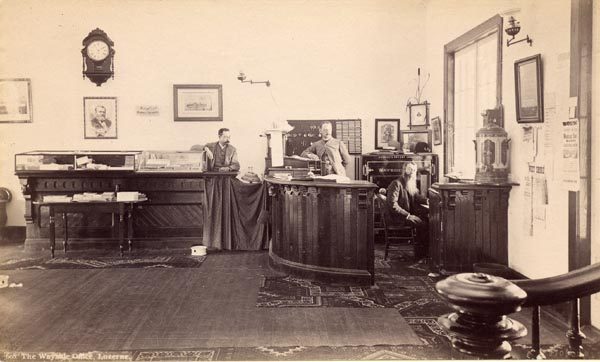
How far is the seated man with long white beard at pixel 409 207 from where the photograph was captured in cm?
674

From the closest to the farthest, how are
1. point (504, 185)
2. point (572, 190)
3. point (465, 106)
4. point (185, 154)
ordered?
point (572, 190) → point (504, 185) → point (465, 106) → point (185, 154)

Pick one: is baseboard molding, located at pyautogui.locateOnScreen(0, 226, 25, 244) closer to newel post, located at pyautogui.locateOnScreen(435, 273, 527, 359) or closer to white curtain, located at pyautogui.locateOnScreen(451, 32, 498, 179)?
white curtain, located at pyautogui.locateOnScreen(451, 32, 498, 179)

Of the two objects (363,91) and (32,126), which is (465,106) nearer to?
(363,91)

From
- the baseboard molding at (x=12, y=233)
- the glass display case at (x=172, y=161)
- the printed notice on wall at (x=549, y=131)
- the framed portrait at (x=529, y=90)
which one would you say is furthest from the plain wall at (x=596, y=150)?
the baseboard molding at (x=12, y=233)

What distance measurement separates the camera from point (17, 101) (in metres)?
8.89

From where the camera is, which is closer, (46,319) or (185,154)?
(46,319)

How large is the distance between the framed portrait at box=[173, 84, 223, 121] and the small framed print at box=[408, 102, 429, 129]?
3.28m

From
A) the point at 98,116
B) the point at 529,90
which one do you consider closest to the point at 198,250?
the point at 98,116

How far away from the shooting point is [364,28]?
905cm

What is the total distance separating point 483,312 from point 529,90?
439 centimetres

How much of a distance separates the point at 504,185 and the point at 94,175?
5811 millimetres

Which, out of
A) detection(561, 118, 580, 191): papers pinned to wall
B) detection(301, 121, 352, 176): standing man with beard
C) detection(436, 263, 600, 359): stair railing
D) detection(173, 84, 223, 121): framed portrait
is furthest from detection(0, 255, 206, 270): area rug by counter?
detection(436, 263, 600, 359): stair railing

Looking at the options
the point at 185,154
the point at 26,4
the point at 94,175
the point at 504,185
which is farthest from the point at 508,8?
the point at 26,4

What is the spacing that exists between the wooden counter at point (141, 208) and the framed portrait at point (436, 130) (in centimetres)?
367
